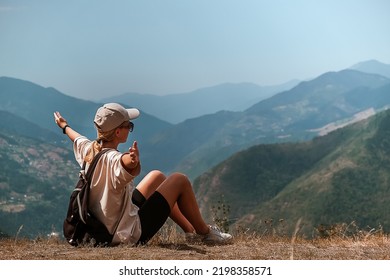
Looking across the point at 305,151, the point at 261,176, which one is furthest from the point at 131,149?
the point at 305,151

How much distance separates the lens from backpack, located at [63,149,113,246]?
6.53m

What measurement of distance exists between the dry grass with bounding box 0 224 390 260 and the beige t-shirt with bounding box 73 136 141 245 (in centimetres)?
24

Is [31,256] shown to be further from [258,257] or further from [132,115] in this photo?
[258,257]

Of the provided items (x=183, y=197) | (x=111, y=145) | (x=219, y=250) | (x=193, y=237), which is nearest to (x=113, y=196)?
(x=111, y=145)

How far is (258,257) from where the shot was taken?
6930mm

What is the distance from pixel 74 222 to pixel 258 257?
204 cm

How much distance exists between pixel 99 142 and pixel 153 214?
1028 millimetres

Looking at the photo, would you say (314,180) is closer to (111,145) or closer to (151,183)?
(151,183)

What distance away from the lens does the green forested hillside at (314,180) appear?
380 ft

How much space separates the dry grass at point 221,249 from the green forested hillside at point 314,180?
8524 centimetres

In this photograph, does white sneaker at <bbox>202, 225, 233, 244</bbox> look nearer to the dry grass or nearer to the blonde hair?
the dry grass

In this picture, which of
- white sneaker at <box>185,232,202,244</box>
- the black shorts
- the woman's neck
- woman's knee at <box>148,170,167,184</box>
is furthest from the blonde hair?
white sneaker at <box>185,232,202,244</box>

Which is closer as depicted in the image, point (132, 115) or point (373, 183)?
point (132, 115)

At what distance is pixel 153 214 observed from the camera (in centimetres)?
705
